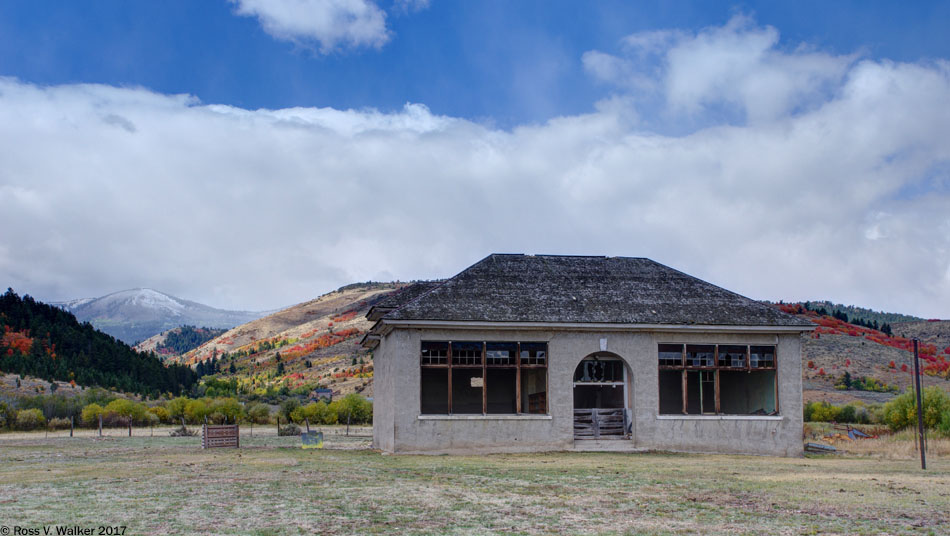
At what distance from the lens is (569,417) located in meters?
29.1

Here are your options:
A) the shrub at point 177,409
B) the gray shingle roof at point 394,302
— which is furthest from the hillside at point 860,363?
the shrub at point 177,409

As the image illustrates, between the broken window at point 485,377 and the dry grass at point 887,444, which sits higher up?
the broken window at point 485,377

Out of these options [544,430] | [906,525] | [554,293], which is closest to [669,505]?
[906,525]

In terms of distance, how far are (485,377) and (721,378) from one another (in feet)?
36.3

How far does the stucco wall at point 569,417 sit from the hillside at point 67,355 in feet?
171

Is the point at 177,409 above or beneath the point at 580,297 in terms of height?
beneath

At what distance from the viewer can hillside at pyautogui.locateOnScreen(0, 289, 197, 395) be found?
73.0 metres

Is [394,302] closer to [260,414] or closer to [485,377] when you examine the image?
[485,377]

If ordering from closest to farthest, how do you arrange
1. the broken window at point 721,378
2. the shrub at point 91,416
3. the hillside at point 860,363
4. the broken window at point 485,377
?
the broken window at point 485,377 → the broken window at point 721,378 → the shrub at point 91,416 → the hillside at point 860,363

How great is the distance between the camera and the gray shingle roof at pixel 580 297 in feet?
95.8

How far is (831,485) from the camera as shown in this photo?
18.4 m

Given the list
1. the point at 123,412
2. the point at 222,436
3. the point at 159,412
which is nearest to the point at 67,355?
the point at 159,412

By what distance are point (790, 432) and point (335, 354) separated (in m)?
87.5

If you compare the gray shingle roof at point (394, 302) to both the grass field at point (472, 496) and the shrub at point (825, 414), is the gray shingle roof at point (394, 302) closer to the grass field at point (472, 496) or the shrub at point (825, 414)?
the grass field at point (472, 496)
